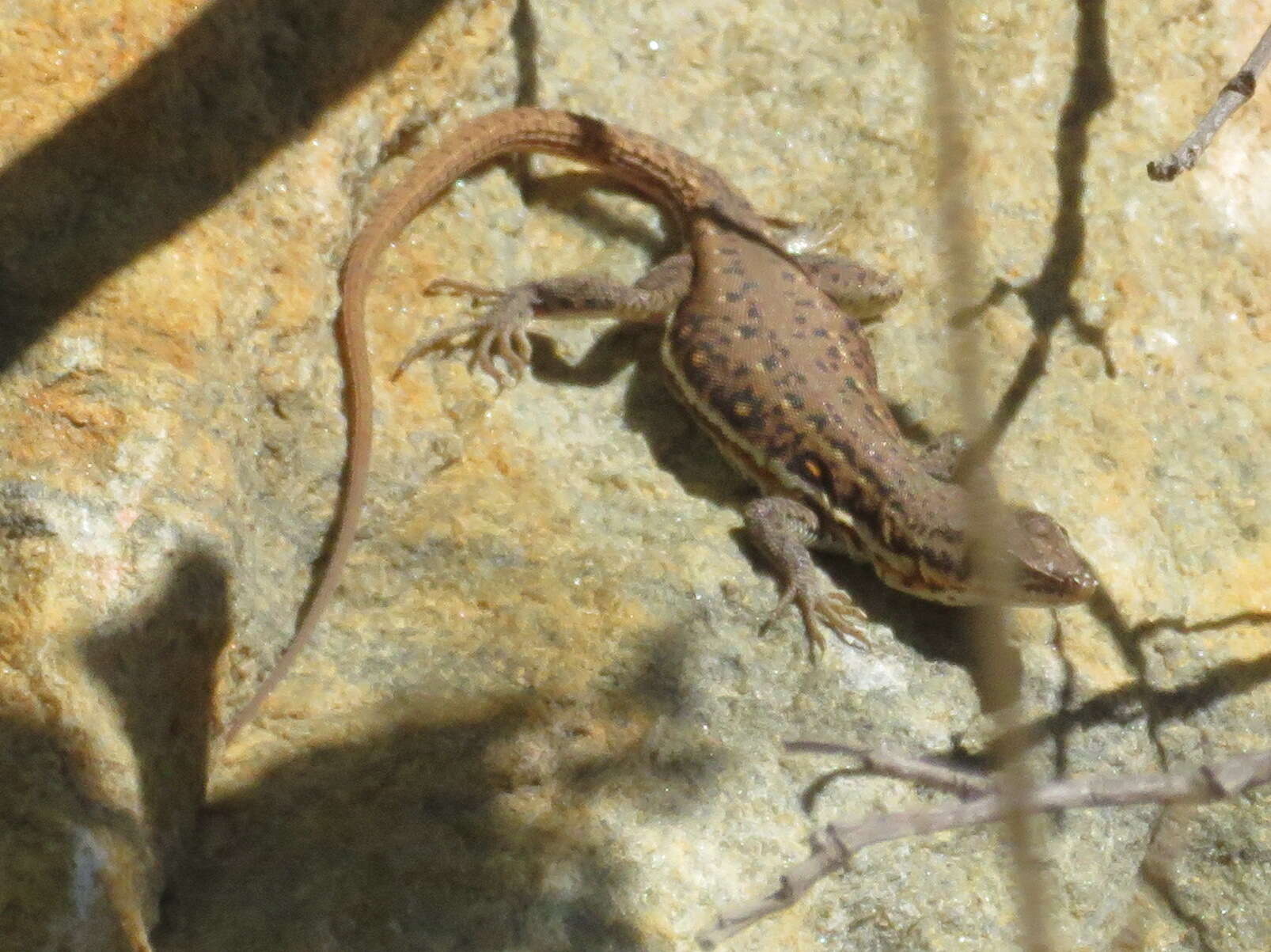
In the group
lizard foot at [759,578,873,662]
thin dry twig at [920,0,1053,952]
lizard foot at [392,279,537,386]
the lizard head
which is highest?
thin dry twig at [920,0,1053,952]

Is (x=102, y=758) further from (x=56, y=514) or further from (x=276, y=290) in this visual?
(x=276, y=290)

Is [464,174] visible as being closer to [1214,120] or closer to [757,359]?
[757,359]

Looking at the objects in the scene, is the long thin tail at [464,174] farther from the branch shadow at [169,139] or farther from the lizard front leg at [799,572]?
the lizard front leg at [799,572]

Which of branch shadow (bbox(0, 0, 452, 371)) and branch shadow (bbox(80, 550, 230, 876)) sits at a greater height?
branch shadow (bbox(0, 0, 452, 371))

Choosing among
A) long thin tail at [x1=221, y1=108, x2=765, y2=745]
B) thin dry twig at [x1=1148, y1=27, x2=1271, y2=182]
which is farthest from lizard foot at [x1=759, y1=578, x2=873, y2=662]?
thin dry twig at [x1=1148, y1=27, x2=1271, y2=182]

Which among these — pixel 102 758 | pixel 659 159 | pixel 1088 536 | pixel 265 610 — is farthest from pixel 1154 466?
pixel 102 758

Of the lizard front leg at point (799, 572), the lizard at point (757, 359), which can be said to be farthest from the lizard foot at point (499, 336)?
the lizard front leg at point (799, 572)

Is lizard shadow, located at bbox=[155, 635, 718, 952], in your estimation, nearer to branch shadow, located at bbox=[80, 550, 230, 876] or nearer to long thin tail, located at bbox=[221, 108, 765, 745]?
branch shadow, located at bbox=[80, 550, 230, 876]
